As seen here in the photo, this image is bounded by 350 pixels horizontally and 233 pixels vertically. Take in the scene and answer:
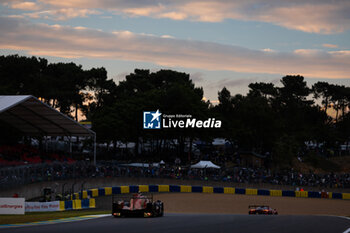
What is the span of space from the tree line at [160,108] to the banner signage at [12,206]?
153ft

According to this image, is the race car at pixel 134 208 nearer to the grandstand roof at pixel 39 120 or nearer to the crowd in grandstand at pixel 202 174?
the crowd in grandstand at pixel 202 174

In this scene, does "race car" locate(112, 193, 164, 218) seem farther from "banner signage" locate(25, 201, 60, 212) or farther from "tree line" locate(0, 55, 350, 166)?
"tree line" locate(0, 55, 350, 166)

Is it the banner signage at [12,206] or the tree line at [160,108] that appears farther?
the tree line at [160,108]

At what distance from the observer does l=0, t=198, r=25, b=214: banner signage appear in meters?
30.7

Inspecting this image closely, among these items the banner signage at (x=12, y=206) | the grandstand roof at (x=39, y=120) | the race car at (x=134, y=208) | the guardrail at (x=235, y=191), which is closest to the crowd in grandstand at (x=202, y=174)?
the guardrail at (x=235, y=191)

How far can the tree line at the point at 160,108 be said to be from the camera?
8175 cm

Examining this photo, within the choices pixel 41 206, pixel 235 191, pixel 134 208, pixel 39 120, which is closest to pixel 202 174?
pixel 235 191

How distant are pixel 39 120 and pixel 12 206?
29225mm

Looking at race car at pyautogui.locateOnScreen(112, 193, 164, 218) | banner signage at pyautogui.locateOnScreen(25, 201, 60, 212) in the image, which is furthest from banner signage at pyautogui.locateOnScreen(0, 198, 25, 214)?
race car at pyautogui.locateOnScreen(112, 193, 164, 218)

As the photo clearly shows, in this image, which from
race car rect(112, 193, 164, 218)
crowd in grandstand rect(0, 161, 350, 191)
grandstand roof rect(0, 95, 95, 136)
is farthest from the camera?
grandstand roof rect(0, 95, 95, 136)

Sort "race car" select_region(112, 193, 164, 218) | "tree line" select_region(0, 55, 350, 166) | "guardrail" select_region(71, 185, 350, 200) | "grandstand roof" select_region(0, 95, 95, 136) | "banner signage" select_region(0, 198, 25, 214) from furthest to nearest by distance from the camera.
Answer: "tree line" select_region(0, 55, 350, 166)
"guardrail" select_region(71, 185, 350, 200)
"grandstand roof" select_region(0, 95, 95, 136)
"banner signage" select_region(0, 198, 25, 214)
"race car" select_region(112, 193, 164, 218)

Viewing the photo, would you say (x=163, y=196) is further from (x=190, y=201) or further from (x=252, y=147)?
(x=252, y=147)

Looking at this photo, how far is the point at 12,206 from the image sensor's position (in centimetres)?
3092

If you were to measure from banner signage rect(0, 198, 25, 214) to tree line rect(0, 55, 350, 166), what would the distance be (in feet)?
153
